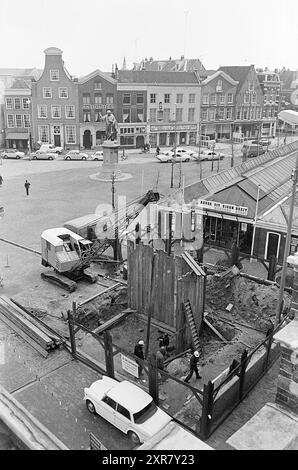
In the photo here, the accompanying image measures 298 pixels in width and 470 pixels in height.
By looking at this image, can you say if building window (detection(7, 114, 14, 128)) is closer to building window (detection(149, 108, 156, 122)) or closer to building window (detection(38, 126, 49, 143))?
building window (detection(38, 126, 49, 143))

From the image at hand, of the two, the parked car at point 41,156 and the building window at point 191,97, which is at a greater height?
the building window at point 191,97

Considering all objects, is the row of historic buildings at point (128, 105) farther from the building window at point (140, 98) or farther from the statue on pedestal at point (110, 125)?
the statue on pedestal at point (110, 125)

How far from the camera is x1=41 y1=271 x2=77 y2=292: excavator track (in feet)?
62.6

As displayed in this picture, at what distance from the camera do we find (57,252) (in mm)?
19781

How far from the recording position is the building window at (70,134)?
58.7 metres

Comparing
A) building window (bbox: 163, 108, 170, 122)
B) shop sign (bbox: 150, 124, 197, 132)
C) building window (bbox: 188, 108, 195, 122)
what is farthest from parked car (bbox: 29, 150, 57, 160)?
building window (bbox: 188, 108, 195, 122)

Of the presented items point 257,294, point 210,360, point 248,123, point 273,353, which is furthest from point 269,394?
point 248,123

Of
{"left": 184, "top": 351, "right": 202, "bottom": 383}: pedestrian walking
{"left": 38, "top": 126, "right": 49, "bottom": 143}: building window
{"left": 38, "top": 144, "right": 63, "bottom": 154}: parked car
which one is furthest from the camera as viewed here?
{"left": 38, "top": 126, "right": 49, "bottom": 143}: building window

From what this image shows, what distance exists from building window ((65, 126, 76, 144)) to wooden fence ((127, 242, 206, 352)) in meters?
45.9

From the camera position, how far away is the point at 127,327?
1625cm

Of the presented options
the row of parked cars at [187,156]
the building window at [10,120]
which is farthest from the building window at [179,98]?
the building window at [10,120]

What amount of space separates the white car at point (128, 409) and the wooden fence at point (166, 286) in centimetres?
369
